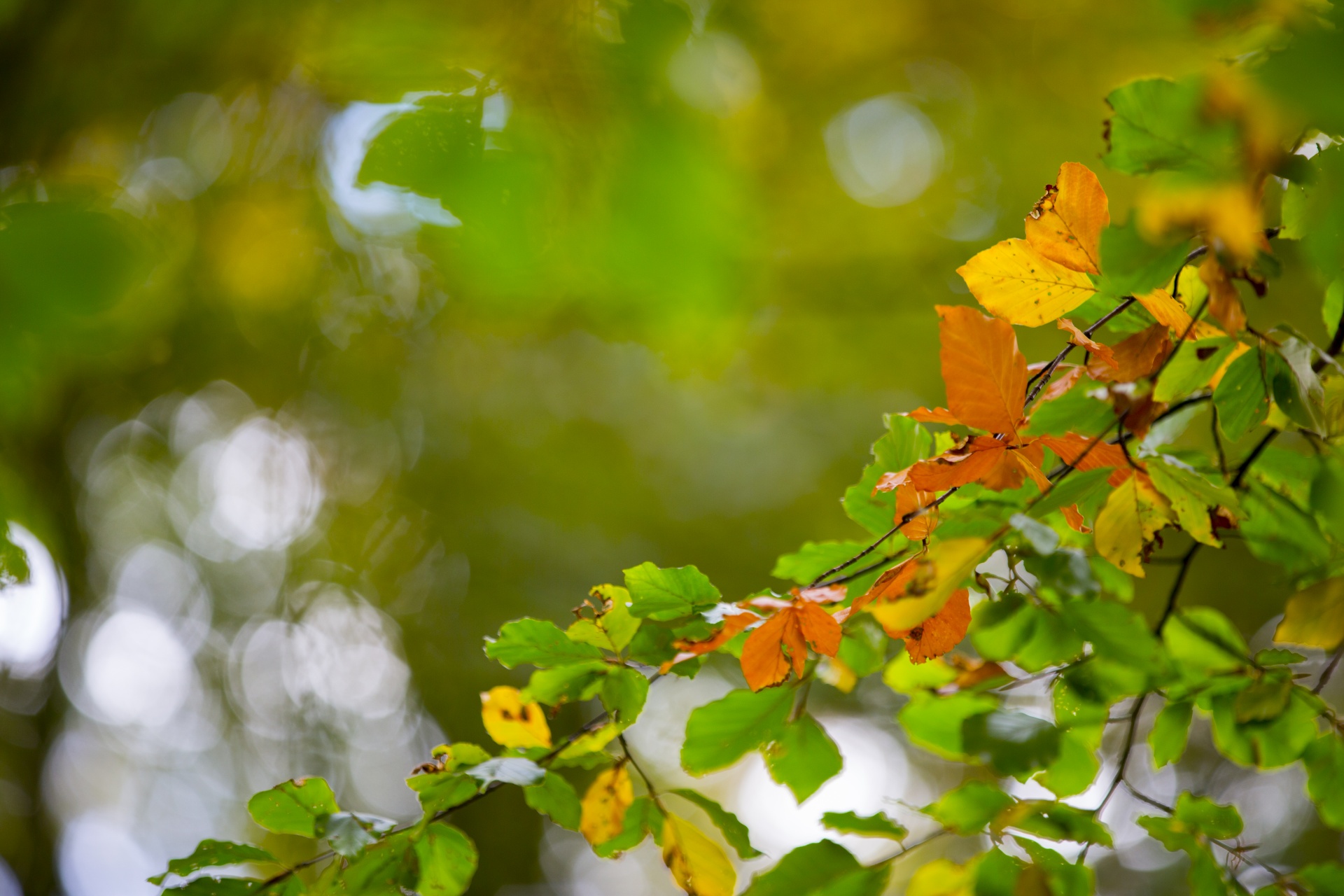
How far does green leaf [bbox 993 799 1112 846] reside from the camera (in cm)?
40

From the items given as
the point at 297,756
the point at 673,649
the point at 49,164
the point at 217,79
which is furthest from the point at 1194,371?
the point at 297,756

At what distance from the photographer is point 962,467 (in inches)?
16.8

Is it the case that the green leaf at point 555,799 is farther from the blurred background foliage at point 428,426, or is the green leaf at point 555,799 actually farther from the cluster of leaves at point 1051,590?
the blurred background foliage at point 428,426

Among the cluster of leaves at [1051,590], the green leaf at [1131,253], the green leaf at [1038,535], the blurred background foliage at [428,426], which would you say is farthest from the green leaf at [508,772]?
the blurred background foliage at [428,426]

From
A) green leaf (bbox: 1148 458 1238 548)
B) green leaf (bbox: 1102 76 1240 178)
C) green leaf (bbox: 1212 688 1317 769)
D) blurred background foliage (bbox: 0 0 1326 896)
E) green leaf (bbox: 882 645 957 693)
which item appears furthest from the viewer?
blurred background foliage (bbox: 0 0 1326 896)

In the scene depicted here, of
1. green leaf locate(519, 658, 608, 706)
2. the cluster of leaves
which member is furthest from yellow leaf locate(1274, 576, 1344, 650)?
green leaf locate(519, 658, 608, 706)

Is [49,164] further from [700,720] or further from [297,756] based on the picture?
[297,756]

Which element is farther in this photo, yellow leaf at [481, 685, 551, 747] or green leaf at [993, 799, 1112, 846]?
yellow leaf at [481, 685, 551, 747]

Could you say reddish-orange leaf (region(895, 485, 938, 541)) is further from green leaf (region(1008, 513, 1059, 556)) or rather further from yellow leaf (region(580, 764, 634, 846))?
yellow leaf (region(580, 764, 634, 846))

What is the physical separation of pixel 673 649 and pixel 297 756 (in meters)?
2.88

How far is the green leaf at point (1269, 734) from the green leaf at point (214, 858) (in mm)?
658

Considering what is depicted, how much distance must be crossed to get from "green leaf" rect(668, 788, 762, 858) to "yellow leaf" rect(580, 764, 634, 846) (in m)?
0.04

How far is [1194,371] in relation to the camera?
0.42 meters

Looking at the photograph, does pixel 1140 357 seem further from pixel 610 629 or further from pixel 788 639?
pixel 610 629
